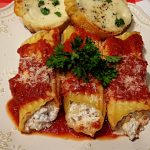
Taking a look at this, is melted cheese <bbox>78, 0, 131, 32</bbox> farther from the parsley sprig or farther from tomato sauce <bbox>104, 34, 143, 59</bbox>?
the parsley sprig

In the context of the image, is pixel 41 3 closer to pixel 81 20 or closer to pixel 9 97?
pixel 81 20

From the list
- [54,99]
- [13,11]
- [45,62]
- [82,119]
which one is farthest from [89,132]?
[13,11]

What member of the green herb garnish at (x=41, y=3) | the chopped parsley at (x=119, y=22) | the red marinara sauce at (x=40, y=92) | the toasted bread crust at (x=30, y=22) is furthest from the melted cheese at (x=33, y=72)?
the chopped parsley at (x=119, y=22)

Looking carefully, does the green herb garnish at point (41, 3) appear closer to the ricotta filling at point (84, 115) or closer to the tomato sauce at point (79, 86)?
the tomato sauce at point (79, 86)

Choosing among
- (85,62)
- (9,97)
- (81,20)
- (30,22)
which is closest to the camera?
(85,62)

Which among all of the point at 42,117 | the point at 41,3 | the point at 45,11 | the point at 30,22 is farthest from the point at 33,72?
the point at 41,3
